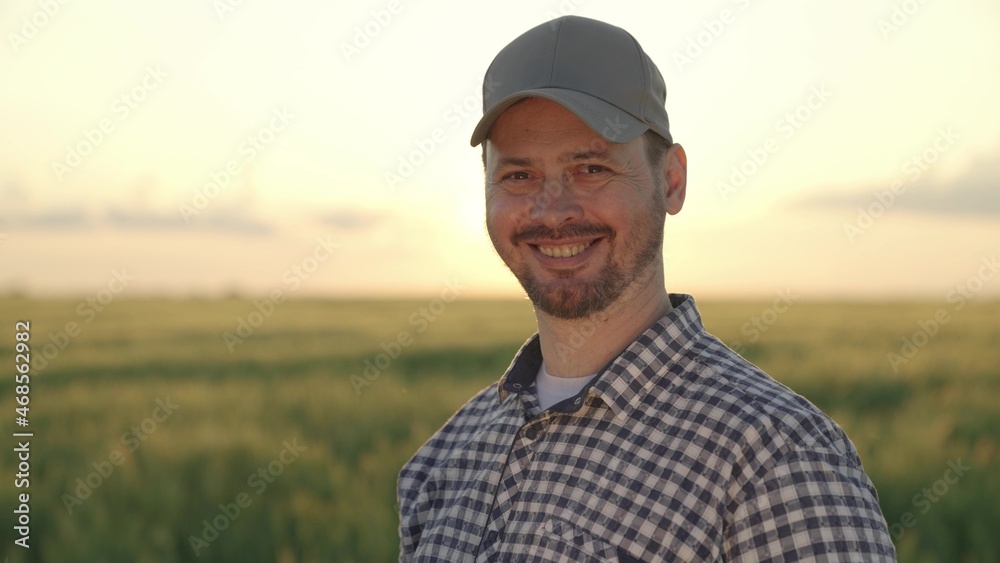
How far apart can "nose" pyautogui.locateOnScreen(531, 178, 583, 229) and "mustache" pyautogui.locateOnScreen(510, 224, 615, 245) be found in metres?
0.02

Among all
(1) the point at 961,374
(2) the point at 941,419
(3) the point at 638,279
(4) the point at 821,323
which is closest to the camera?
(3) the point at 638,279

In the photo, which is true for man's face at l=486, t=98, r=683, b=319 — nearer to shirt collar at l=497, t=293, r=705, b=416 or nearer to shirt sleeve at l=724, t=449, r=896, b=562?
shirt collar at l=497, t=293, r=705, b=416

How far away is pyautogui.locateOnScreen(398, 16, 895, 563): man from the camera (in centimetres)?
186

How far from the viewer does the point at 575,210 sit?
7.59 ft

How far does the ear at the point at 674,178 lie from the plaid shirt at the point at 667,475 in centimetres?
26

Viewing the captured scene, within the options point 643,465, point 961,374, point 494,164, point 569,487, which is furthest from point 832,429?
point 961,374

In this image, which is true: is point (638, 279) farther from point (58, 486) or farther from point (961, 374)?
point (961, 374)

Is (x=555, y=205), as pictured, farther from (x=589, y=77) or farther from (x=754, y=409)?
(x=754, y=409)

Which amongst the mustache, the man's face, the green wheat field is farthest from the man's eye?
the green wheat field

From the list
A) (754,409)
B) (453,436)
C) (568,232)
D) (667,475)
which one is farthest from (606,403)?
(453,436)

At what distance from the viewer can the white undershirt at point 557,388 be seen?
236cm

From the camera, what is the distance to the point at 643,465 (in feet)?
6.54

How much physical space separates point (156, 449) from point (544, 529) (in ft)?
18.5

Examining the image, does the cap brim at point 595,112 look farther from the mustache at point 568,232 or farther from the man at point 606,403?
the mustache at point 568,232
